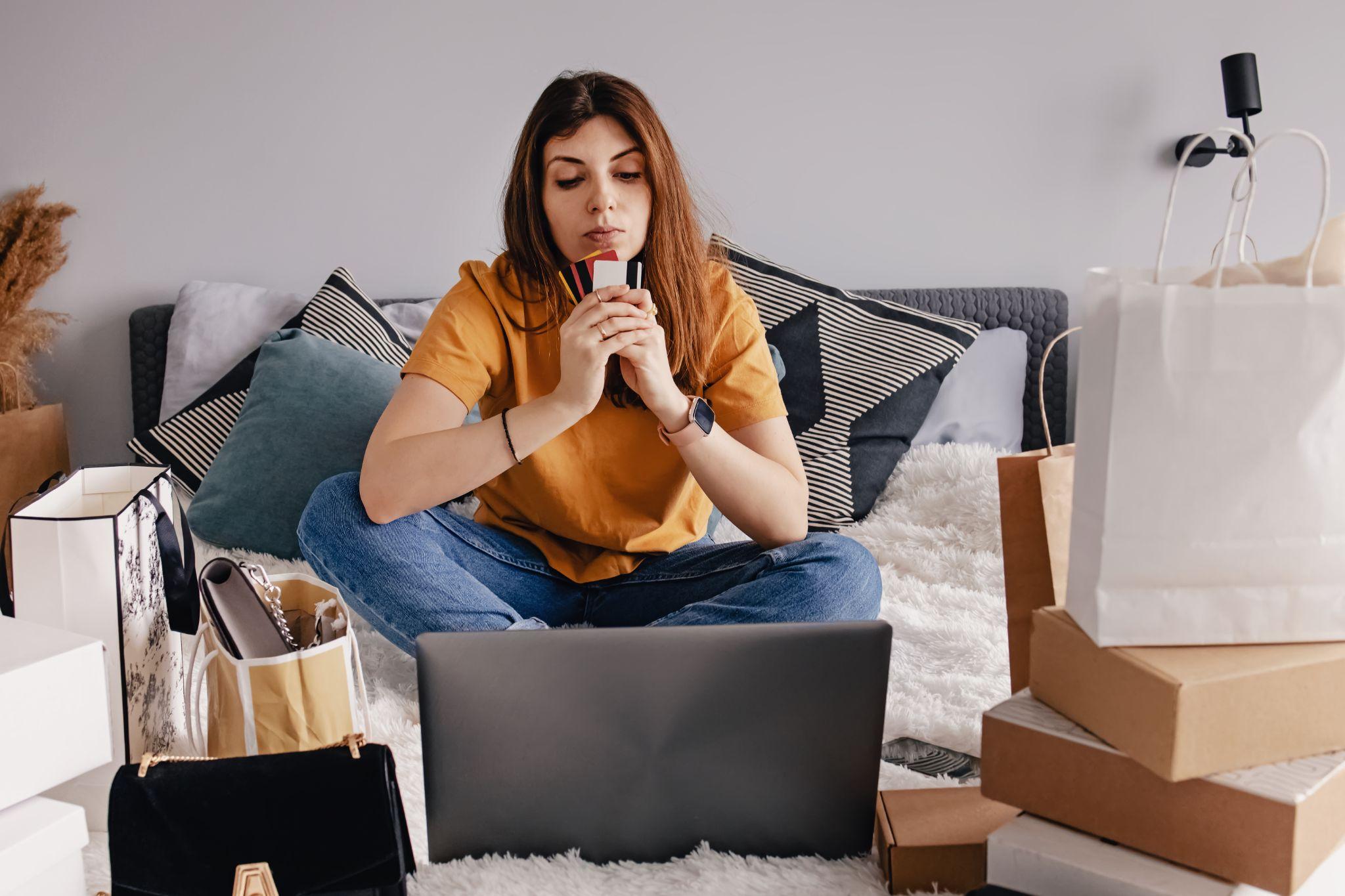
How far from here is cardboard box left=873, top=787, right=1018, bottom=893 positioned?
0.79 metres

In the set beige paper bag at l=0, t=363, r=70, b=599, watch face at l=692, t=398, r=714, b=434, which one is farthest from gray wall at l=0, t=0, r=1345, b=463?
watch face at l=692, t=398, r=714, b=434

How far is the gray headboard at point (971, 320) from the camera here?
6.92 feet

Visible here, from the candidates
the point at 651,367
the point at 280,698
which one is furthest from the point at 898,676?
the point at 280,698

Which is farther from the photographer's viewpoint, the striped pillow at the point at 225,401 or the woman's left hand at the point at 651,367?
the striped pillow at the point at 225,401

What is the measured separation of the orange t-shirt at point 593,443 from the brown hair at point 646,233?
0.07ft

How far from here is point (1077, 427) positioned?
2.41 feet

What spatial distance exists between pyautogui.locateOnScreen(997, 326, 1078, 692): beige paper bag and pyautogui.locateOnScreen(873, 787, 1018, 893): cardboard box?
0.58ft

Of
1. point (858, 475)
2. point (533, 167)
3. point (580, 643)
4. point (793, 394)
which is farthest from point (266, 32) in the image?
point (580, 643)

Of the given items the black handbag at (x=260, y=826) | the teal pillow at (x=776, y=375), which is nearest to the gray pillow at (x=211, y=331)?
the teal pillow at (x=776, y=375)

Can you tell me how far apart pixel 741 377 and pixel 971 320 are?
3.11 ft

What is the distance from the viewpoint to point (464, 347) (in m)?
1.28

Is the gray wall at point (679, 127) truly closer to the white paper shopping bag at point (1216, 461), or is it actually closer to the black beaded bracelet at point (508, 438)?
the black beaded bracelet at point (508, 438)

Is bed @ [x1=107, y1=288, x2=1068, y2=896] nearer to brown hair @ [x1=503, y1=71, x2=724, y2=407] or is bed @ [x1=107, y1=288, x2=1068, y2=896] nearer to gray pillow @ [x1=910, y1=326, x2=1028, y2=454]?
gray pillow @ [x1=910, y1=326, x2=1028, y2=454]

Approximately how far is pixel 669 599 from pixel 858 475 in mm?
637
